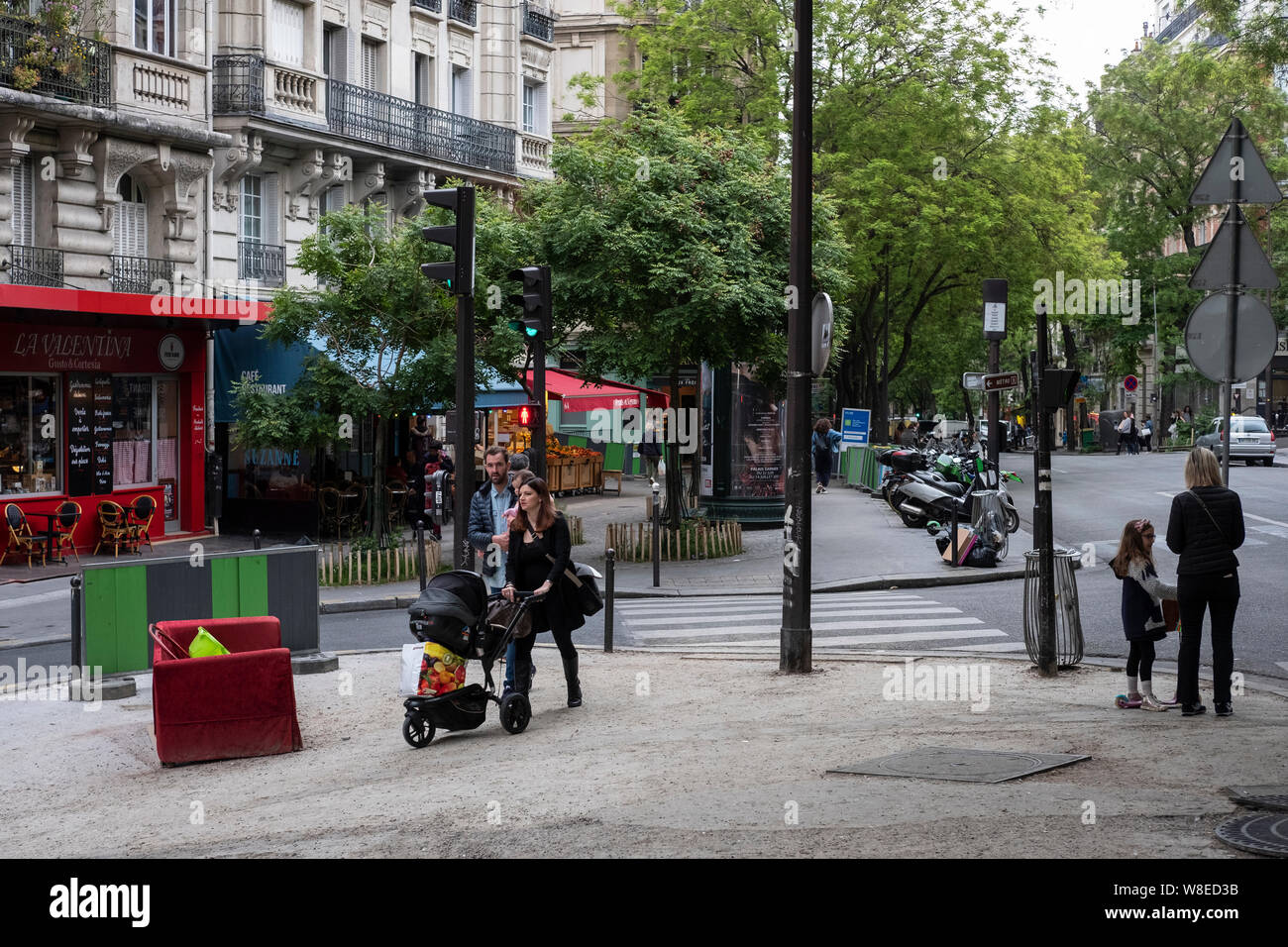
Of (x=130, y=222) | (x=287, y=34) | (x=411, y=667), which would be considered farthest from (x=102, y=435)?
→ (x=411, y=667)

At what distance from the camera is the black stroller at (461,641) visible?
384 inches

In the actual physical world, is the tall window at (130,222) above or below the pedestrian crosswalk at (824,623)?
above

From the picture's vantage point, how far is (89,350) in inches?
933

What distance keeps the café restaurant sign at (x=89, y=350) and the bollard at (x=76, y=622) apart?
442 inches

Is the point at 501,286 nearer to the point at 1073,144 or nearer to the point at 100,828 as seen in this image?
the point at 100,828

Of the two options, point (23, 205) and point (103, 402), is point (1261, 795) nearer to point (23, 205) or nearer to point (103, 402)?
point (103, 402)

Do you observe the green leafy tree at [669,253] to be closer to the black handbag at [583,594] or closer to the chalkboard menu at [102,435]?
the chalkboard menu at [102,435]

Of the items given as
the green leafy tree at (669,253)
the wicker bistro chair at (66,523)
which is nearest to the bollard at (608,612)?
the green leafy tree at (669,253)

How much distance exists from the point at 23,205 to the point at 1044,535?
61.7ft

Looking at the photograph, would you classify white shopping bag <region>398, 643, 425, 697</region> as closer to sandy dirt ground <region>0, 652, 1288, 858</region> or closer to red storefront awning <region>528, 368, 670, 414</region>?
sandy dirt ground <region>0, 652, 1288, 858</region>

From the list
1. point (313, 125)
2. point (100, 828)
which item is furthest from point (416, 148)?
point (100, 828)

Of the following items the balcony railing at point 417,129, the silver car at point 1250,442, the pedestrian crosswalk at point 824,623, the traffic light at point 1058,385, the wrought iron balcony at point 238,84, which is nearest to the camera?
the traffic light at point 1058,385

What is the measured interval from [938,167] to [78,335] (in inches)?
854

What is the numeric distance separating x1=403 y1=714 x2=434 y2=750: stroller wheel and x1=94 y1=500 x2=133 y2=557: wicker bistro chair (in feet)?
48.2
